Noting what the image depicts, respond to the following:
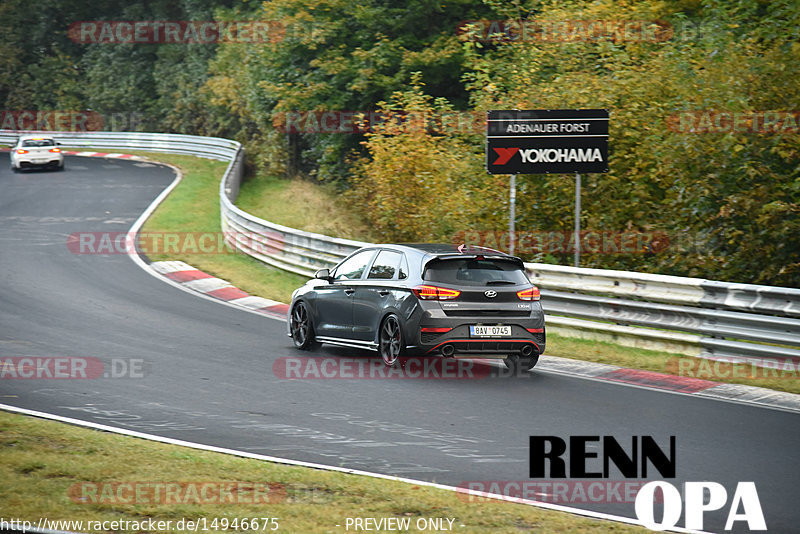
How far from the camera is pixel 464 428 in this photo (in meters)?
9.26

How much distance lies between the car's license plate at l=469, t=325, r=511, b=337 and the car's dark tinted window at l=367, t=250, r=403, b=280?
1.39 m

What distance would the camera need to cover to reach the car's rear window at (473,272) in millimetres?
12016

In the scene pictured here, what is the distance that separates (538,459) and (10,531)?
4204 mm

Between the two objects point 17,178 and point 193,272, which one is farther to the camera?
point 17,178

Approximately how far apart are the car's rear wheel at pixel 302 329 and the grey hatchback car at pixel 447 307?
972 millimetres

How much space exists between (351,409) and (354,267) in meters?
3.79

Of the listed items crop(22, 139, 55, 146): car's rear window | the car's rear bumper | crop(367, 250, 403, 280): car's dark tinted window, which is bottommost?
the car's rear bumper

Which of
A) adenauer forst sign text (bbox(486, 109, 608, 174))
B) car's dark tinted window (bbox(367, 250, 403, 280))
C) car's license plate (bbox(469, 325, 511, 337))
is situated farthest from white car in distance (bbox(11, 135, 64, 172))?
car's license plate (bbox(469, 325, 511, 337))

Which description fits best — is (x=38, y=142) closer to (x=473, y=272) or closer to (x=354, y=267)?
(x=354, y=267)

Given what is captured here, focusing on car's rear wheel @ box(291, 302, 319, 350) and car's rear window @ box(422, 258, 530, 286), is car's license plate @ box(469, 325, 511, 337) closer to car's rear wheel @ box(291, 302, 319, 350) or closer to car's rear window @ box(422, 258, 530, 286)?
car's rear window @ box(422, 258, 530, 286)

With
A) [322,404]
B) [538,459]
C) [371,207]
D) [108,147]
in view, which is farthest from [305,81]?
[538,459]

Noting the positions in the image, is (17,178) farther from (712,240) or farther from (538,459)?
(538,459)

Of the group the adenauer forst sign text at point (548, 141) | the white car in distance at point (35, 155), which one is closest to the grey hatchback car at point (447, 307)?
the adenauer forst sign text at point (548, 141)

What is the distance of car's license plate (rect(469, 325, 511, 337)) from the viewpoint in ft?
38.8
